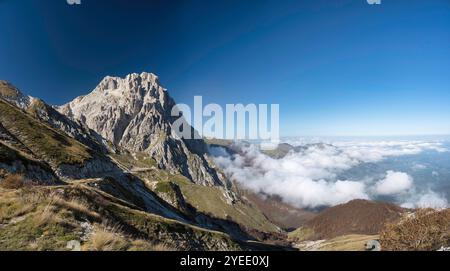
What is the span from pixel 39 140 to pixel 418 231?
10287 cm

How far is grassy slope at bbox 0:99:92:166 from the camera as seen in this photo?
9444 cm

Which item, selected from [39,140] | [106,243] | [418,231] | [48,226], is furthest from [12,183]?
Result: [39,140]

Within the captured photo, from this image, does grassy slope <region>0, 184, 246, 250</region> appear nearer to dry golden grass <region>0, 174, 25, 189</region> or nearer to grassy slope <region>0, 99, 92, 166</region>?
dry golden grass <region>0, 174, 25, 189</region>

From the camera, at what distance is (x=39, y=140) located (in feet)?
332

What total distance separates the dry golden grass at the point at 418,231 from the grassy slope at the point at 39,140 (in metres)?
85.5

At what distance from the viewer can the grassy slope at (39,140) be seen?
9444 centimetres

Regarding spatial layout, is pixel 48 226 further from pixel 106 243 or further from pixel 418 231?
pixel 418 231

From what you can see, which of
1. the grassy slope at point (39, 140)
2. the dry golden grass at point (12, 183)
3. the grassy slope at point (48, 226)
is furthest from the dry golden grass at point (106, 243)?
the grassy slope at point (39, 140)

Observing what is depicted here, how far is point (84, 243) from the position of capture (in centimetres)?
1595

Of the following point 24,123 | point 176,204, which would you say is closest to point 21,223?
point 24,123
